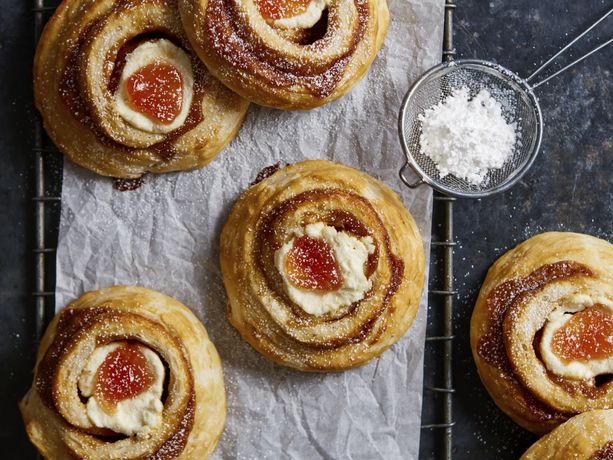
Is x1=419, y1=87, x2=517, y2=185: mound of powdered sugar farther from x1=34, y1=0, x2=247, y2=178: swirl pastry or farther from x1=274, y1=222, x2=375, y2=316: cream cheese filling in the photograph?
x1=34, y1=0, x2=247, y2=178: swirl pastry

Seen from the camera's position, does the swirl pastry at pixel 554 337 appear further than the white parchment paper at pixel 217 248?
No

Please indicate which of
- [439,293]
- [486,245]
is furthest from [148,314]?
[486,245]

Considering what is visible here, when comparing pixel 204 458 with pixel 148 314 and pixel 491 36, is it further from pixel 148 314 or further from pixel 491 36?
pixel 491 36

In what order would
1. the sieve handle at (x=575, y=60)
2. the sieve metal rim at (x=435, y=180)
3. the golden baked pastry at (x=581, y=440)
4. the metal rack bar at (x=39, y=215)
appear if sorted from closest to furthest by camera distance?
the golden baked pastry at (x=581, y=440), the sieve metal rim at (x=435, y=180), the metal rack bar at (x=39, y=215), the sieve handle at (x=575, y=60)

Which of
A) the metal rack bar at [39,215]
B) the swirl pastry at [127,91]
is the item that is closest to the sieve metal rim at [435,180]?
the swirl pastry at [127,91]

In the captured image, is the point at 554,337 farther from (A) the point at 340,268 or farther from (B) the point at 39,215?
(B) the point at 39,215

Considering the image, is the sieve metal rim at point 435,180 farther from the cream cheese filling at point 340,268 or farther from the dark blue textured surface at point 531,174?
the cream cheese filling at point 340,268

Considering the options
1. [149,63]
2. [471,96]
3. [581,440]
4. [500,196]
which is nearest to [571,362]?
[581,440]
